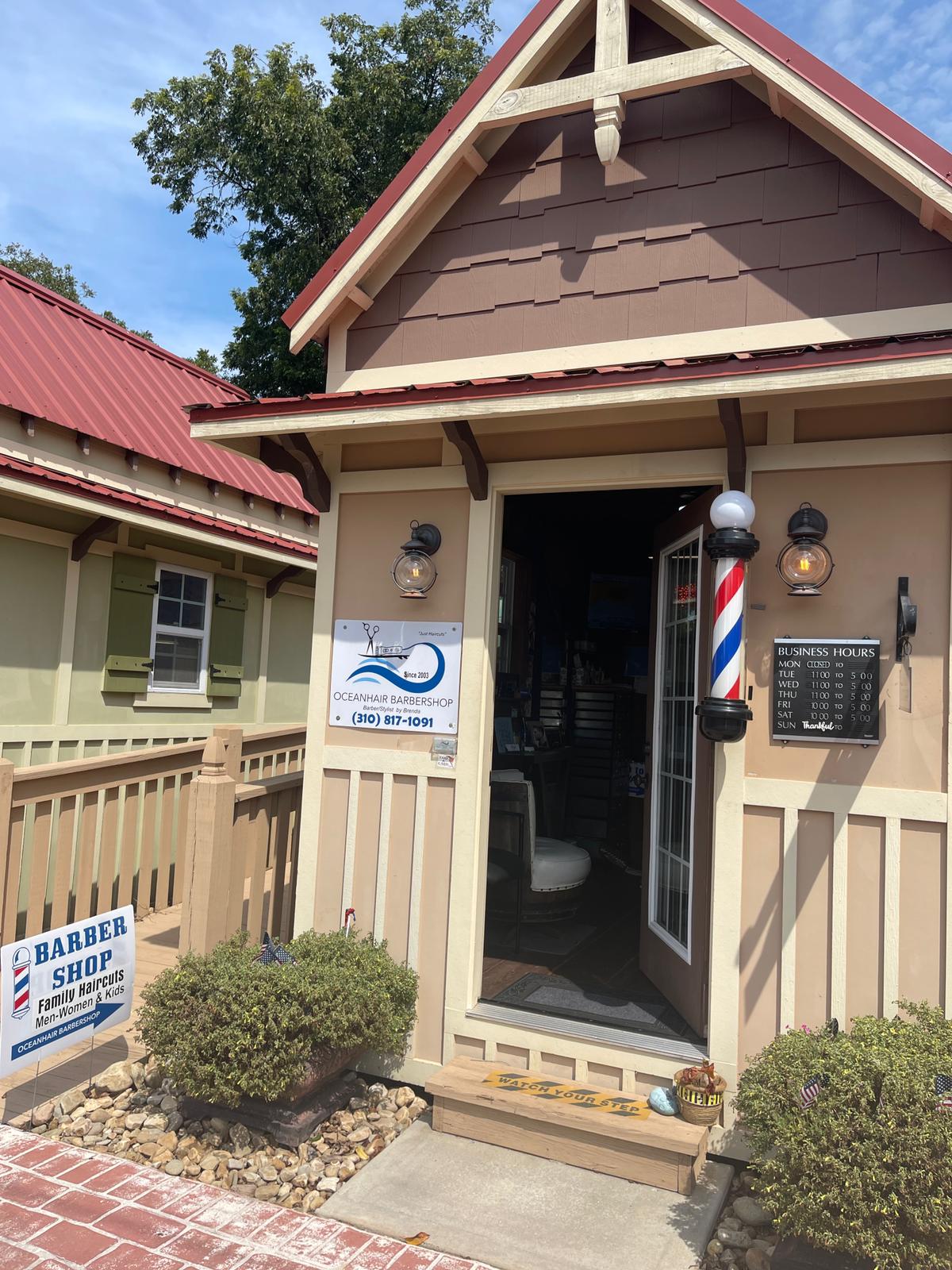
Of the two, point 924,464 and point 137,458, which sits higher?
point 137,458

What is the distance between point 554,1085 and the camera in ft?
12.0

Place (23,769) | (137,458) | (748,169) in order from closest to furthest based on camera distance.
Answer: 1. (748,169)
2. (23,769)
3. (137,458)

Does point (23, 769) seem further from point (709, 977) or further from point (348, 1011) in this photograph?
point (709, 977)

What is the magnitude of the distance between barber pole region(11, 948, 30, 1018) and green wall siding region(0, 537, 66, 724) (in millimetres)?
2920

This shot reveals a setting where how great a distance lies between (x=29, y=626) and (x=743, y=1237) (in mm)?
5574

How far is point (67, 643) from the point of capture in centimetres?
650

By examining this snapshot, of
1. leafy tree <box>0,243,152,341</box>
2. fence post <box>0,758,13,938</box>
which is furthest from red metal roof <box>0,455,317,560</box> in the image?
leafy tree <box>0,243,152,341</box>

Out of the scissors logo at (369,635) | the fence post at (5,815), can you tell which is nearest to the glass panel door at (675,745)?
the scissors logo at (369,635)

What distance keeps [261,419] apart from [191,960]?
2418mm

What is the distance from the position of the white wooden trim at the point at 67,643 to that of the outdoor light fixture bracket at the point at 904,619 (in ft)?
18.3

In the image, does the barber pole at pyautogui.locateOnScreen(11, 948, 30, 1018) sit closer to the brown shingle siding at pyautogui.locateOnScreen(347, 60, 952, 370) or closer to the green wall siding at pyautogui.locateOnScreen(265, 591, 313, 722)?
the brown shingle siding at pyautogui.locateOnScreen(347, 60, 952, 370)

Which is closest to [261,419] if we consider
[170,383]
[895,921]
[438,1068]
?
[438,1068]

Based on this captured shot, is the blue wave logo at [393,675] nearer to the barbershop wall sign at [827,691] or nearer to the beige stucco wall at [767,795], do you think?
the beige stucco wall at [767,795]

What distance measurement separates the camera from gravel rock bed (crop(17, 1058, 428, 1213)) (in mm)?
3307
